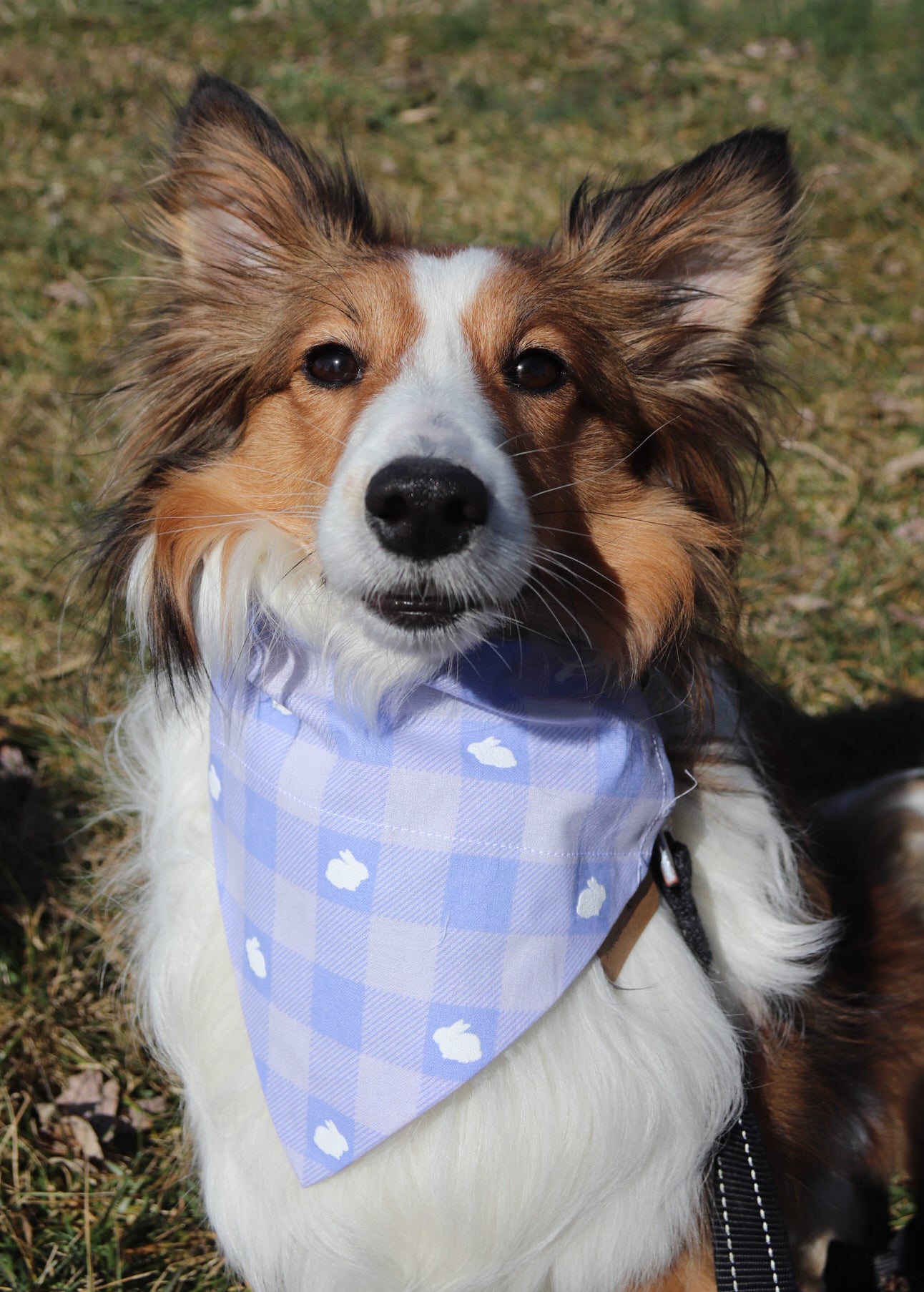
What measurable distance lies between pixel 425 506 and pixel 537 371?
2.02 ft

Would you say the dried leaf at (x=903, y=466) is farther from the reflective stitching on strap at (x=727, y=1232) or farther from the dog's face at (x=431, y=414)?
the reflective stitching on strap at (x=727, y=1232)

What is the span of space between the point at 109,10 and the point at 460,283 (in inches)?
304

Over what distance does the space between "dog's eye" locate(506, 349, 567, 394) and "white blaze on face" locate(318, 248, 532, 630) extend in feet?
0.69

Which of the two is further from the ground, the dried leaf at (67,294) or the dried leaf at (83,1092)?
Result: the dried leaf at (67,294)

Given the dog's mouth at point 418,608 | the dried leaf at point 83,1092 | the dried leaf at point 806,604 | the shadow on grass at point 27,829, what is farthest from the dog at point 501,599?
the dried leaf at point 806,604

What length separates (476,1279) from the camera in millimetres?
2283

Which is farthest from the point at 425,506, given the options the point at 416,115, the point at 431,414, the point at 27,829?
the point at 416,115

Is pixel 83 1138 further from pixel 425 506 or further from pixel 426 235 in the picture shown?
A: pixel 426 235

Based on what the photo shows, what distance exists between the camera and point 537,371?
244 centimetres

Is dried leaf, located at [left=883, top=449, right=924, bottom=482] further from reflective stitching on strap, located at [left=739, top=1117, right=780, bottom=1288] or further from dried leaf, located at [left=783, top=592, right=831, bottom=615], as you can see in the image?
reflective stitching on strap, located at [left=739, top=1117, right=780, bottom=1288]

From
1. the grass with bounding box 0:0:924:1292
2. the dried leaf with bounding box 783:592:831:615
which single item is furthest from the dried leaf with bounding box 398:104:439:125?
the dried leaf with bounding box 783:592:831:615

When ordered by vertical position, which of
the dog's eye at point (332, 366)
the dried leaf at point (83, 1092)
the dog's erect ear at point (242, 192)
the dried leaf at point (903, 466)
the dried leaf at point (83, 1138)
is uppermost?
the dog's erect ear at point (242, 192)

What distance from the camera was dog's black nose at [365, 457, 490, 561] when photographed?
1960mm

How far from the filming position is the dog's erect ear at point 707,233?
97.1 inches
